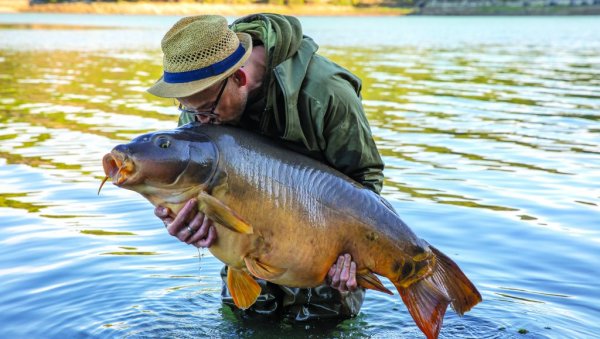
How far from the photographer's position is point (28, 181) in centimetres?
992

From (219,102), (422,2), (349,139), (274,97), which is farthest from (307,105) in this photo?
(422,2)

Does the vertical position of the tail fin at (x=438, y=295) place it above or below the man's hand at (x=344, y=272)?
below

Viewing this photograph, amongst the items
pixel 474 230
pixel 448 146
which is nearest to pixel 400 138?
pixel 448 146

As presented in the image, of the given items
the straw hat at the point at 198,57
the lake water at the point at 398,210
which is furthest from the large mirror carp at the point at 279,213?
the lake water at the point at 398,210

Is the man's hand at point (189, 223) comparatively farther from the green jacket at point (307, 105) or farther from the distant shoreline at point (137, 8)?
the distant shoreline at point (137, 8)

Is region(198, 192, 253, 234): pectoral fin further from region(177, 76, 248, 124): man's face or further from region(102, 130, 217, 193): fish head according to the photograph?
region(177, 76, 248, 124): man's face

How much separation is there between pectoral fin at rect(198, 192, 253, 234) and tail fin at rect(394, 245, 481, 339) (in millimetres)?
1027

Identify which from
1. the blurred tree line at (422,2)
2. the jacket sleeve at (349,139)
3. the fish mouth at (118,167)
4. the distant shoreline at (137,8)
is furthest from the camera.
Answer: the blurred tree line at (422,2)

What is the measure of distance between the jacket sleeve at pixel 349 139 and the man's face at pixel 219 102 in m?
0.55

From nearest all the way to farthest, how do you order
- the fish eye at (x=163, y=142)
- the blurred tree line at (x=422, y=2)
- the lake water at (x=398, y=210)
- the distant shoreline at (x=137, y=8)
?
the fish eye at (x=163, y=142), the lake water at (x=398, y=210), the distant shoreline at (x=137, y=8), the blurred tree line at (x=422, y=2)

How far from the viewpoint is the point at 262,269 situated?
4.61 m

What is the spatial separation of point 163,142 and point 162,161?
106mm

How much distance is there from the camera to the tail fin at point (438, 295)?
4766mm

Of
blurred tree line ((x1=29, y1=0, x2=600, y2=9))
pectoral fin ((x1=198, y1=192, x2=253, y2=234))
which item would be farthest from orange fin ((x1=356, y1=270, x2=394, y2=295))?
blurred tree line ((x1=29, y1=0, x2=600, y2=9))
